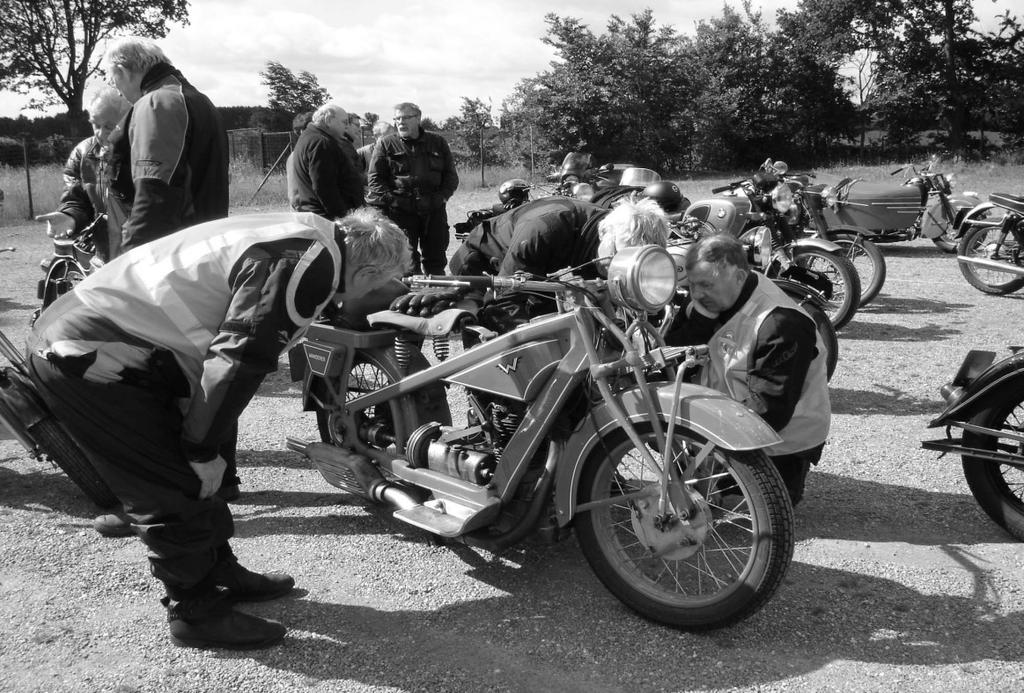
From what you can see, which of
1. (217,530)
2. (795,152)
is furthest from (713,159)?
(217,530)

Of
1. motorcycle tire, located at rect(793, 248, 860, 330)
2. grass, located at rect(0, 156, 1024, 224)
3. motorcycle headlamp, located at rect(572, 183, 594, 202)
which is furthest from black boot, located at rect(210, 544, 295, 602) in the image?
grass, located at rect(0, 156, 1024, 224)

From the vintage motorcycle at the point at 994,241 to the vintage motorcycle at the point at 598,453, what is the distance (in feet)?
22.4

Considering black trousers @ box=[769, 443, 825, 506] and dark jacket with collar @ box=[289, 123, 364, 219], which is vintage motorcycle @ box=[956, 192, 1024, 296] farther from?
black trousers @ box=[769, 443, 825, 506]

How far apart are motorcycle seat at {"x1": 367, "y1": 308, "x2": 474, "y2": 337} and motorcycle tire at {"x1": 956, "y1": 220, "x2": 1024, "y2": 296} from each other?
6974 mm

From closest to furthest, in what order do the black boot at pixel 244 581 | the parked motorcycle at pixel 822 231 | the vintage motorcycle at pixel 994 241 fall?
1. the black boot at pixel 244 581
2. the parked motorcycle at pixel 822 231
3. the vintage motorcycle at pixel 994 241

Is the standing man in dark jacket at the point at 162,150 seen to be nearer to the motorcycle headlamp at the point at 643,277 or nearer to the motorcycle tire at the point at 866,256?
the motorcycle headlamp at the point at 643,277

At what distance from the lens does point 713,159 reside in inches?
1101

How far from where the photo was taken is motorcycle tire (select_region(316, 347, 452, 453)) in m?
3.61

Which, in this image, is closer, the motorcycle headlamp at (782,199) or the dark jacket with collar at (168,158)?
the dark jacket with collar at (168,158)

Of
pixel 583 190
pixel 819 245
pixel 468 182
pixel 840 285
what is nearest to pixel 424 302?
pixel 583 190

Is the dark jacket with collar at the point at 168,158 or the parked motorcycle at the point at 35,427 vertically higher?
the dark jacket with collar at the point at 168,158

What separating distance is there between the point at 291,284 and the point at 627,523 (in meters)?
1.53

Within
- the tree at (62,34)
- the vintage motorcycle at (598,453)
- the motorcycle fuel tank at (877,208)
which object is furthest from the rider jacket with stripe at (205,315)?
the tree at (62,34)

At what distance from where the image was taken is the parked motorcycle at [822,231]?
7.96 meters
